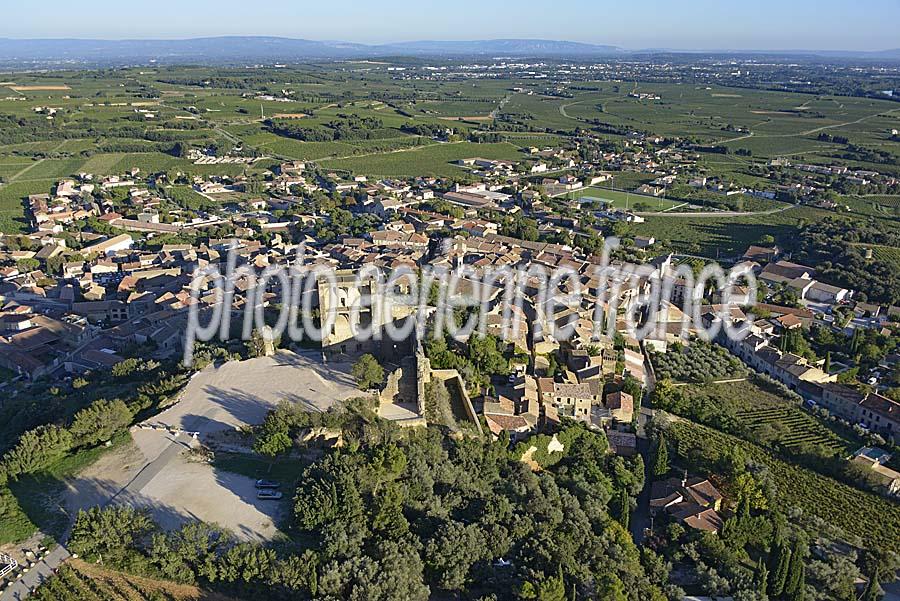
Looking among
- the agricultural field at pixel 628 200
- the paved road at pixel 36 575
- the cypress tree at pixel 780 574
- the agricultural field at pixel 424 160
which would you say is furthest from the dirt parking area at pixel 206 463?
the agricultural field at pixel 424 160

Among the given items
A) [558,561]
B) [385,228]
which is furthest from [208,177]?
[558,561]

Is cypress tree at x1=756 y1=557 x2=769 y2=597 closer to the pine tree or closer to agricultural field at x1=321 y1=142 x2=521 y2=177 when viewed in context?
the pine tree

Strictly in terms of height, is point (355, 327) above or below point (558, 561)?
above

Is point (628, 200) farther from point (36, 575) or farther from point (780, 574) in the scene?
point (36, 575)

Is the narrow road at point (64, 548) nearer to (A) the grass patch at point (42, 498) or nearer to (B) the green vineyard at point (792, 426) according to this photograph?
(A) the grass patch at point (42, 498)

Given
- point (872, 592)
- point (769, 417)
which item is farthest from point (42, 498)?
point (769, 417)

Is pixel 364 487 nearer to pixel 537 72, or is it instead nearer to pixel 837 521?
pixel 837 521
